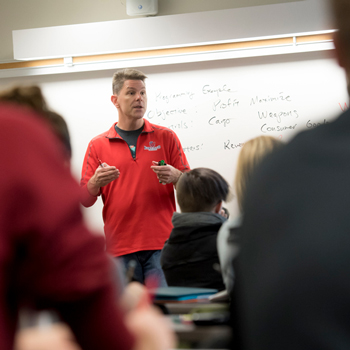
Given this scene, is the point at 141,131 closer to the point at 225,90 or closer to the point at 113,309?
the point at 225,90

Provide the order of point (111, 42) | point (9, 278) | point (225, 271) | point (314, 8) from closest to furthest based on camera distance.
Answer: point (9, 278) → point (225, 271) → point (314, 8) → point (111, 42)

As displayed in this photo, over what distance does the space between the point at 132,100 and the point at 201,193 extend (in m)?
1.07

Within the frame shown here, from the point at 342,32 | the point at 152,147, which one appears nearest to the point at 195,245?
the point at 152,147

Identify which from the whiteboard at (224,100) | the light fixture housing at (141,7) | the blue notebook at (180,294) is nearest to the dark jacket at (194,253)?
the blue notebook at (180,294)

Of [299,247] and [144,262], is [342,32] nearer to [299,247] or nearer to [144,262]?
[299,247]

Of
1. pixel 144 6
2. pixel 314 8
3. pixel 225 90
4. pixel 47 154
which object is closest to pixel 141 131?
pixel 225 90

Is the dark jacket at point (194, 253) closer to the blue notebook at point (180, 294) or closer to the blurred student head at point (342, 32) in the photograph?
the blue notebook at point (180, 294)

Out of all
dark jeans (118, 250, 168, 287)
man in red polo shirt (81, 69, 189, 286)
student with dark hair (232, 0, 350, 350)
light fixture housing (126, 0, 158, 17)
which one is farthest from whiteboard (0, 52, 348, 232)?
student with dark hair (232, 0, 350, 350)

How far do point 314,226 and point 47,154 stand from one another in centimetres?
26

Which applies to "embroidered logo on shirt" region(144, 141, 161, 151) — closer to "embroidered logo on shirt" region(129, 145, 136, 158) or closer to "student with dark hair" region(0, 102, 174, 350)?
"embroidered logo on shirt" region(129, 145, 136, 158)

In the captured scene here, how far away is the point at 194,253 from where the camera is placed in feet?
6.33

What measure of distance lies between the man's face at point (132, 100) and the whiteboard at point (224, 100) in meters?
0.62

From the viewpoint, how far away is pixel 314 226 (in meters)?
Result: 0.26

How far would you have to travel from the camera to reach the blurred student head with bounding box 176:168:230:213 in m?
2.21
